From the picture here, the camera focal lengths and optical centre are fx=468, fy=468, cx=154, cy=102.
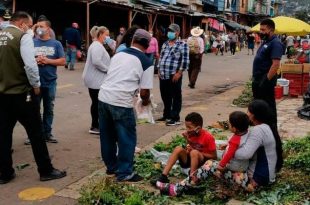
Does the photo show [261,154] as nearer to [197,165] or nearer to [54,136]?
[197,165]

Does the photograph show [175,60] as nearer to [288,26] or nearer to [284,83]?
[284,83]

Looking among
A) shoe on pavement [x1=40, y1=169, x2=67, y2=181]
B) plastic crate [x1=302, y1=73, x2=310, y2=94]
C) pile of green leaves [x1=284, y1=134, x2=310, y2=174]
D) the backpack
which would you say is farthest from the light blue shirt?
the backpack

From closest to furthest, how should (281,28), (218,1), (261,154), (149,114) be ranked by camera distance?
(261,154) → (149,114) → (281,28) → (218,1)

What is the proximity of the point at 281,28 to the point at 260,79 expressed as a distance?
7.54 meters

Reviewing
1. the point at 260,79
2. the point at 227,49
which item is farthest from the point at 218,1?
the point at 260,79

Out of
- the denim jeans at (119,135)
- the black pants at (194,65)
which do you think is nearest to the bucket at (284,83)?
the black pants at (194,65)

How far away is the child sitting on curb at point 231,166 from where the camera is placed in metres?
4.68

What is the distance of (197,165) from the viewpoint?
16.7 ft

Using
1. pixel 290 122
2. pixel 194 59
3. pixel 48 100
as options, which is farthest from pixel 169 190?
pixel 194 59

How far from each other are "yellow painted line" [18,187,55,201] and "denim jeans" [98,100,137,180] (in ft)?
2.50

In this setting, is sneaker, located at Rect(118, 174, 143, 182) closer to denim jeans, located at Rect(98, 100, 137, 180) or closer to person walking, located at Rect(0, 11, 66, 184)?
denim jeans, located at Rect(98, 100, 137, 180)

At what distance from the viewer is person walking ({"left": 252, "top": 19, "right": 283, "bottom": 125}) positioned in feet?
21.7

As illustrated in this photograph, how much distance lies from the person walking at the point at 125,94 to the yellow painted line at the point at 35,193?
779 mm

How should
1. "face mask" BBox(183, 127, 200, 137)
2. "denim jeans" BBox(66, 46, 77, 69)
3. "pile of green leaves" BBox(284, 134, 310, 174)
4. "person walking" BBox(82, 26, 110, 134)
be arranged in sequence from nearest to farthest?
1. "face mask" BBox(183, 127, 200, 137)
2. "pile of green leaves" BBox(284, 134, 310, 174)
3. "person walking" BBox(82, 26, 110, 134)
4. "denim jeans" BBox(66, 46, 77, 69)
